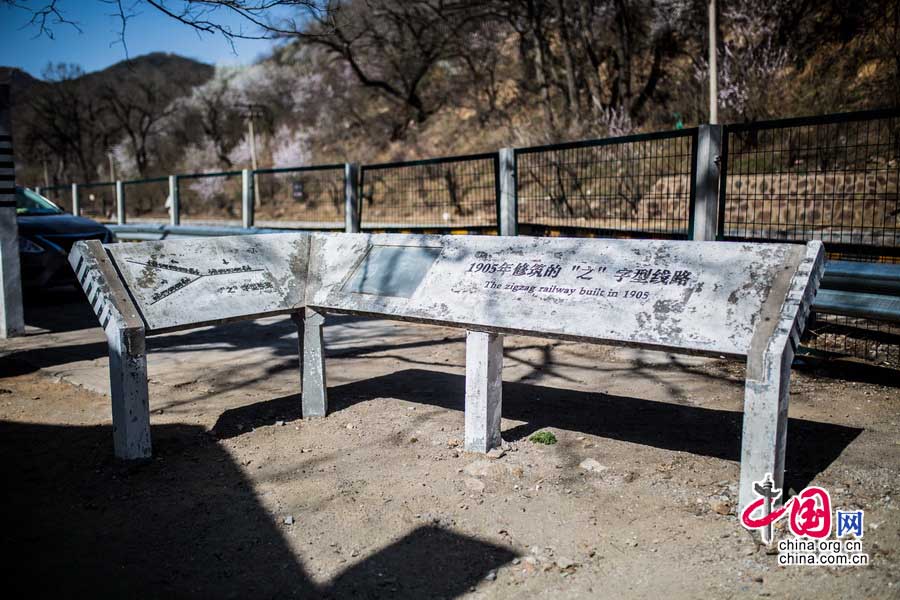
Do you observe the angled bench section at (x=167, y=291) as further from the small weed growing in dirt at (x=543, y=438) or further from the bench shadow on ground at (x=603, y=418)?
the small weed growing in dirt at (x=543, y=438)

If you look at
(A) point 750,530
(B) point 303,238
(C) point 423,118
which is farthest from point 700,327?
(C) point 423,118

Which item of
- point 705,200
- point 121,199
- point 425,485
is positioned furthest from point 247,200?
point 425,485

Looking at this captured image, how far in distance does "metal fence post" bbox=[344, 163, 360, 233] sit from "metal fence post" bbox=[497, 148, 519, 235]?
2.50 meters

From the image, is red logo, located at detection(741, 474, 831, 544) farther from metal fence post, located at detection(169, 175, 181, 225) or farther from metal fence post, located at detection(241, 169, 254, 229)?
metal fence post, located at detection(169, 175, 181, 225)

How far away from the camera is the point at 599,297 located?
3.31 m

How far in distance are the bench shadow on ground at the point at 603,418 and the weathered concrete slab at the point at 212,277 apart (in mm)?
822

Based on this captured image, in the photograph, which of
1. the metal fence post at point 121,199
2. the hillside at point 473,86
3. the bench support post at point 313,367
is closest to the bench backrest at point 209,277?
the bench support post at point 313,367

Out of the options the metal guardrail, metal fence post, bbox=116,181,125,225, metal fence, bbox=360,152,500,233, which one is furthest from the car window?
metal fence, bbox=360,152,500,233

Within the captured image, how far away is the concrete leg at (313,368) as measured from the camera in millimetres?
4469

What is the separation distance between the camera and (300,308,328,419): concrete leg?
14.7 feet

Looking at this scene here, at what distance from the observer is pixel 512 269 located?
12.2 ft

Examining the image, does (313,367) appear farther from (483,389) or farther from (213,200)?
(213,200)

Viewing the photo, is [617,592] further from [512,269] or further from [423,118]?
[423,118]

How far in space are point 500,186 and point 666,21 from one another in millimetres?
25808
